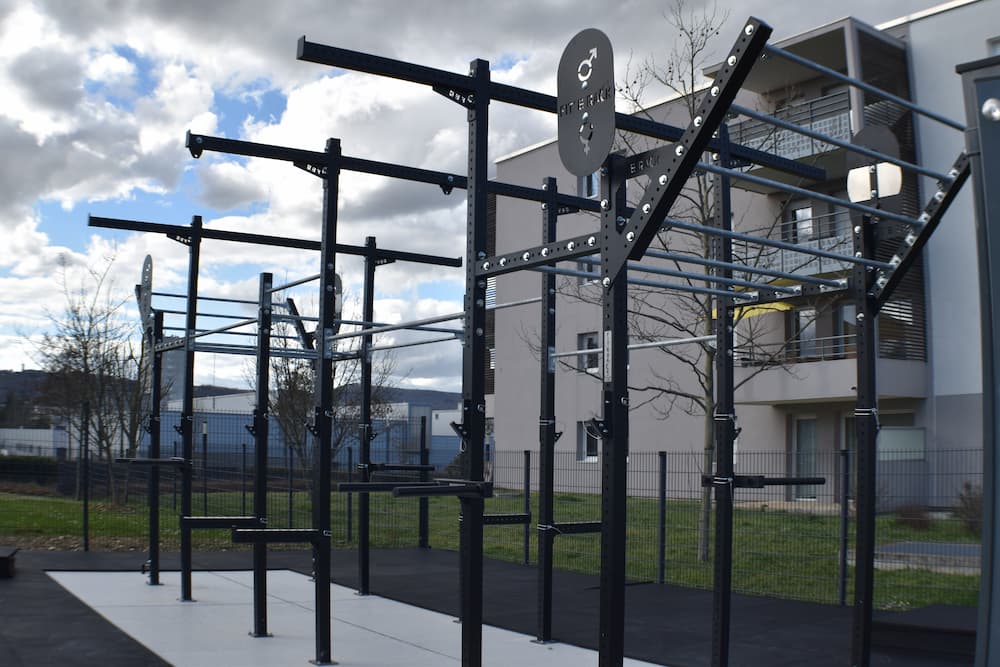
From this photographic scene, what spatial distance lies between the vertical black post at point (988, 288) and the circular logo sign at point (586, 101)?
2139mm

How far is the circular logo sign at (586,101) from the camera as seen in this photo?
417cm

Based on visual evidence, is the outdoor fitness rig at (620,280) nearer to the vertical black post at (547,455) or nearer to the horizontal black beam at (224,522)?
the vertical black post at (547,455)

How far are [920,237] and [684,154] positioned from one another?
2603 millimetres

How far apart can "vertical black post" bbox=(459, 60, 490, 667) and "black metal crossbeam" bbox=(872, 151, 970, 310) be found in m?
2.50

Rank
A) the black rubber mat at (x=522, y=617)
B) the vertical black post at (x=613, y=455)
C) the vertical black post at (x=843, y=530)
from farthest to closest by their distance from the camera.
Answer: the vertical black post at (x=843, y=530) < the black rubber mat at (x=522, y=617) < the vertical black post at (x=613, y=455)

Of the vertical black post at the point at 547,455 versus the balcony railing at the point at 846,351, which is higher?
the balcony railing at the point at 846,351

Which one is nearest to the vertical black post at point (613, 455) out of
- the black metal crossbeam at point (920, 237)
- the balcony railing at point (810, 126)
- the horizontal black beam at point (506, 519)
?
the black metal crossbeam at point (920, 237)

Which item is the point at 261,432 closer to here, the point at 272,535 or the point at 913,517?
the point at 272,535

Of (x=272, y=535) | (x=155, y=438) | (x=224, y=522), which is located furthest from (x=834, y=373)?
(x=272, y=535)

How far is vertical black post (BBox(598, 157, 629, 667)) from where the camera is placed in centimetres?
410

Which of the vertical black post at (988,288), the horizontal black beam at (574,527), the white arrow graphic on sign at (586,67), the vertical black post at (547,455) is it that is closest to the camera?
the vertical black post at (988,288)

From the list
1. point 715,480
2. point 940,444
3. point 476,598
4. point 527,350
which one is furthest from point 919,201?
point 476,598

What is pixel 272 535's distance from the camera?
6.36m

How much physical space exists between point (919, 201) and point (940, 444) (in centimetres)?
488
